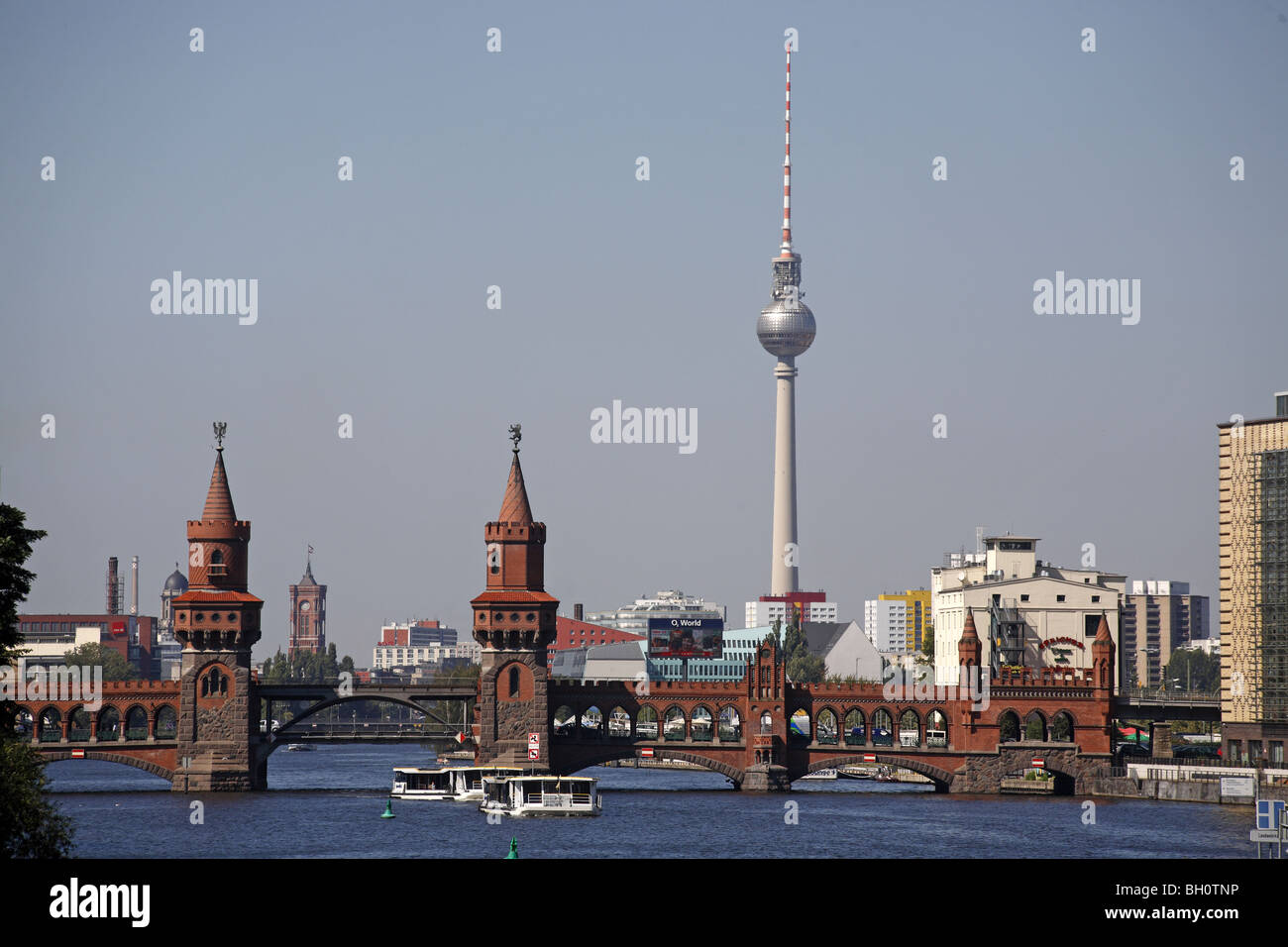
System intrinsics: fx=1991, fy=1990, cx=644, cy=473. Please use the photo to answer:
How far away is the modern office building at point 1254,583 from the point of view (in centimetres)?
Answer: 15938

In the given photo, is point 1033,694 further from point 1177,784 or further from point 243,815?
point 243,815

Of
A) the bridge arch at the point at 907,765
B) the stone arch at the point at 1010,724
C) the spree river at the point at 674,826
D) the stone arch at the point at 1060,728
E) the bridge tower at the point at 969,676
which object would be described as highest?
the bridge tower at the point at 969,676

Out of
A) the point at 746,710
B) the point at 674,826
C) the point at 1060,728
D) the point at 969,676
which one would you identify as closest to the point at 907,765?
the point at 746,710

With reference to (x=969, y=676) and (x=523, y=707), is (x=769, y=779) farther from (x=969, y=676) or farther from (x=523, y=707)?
(x=969, y=676)

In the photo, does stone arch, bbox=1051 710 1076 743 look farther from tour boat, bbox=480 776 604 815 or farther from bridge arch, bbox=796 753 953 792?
tour boat, bbox=480 776 604 815

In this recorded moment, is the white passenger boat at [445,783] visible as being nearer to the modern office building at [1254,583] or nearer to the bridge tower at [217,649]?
the bridge tower at [217,649]

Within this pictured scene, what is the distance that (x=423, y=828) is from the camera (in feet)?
406

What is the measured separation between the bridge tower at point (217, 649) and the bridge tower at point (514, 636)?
17968mm

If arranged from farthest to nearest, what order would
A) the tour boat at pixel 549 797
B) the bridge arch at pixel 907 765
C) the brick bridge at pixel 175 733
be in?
the bridge arch at pixel 907 765 → the brick bridge at pixel 175 733 → the tour boat at pixel 549 797

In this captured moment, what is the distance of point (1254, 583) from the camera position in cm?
16300

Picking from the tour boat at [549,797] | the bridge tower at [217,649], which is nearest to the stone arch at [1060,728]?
the tour boat at [549,797]
